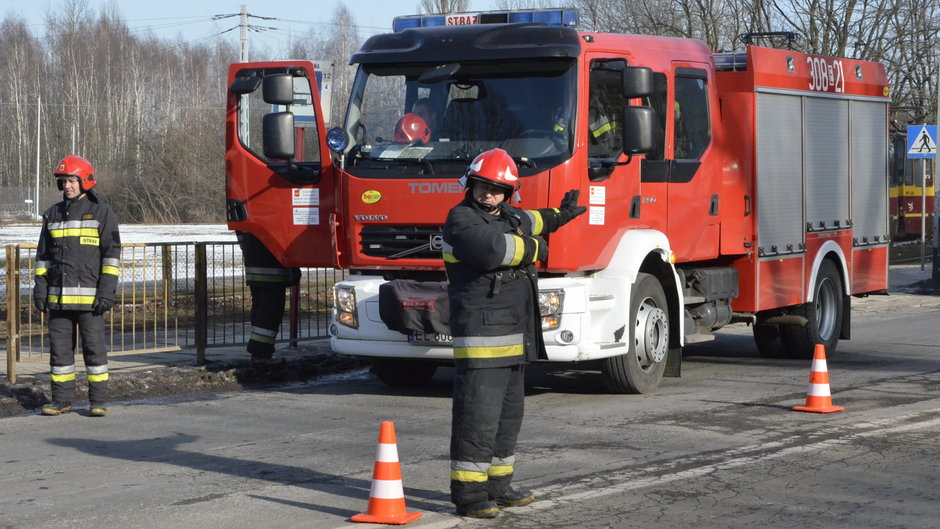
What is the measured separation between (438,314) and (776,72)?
4.83 metres

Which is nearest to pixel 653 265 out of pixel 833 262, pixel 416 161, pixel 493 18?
pixel 416 161

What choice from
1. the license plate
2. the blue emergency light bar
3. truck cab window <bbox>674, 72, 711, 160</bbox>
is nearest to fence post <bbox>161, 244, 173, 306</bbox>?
the blue emergency light bar

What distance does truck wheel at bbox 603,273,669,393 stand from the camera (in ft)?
35.3

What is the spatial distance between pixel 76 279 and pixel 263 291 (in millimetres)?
2524

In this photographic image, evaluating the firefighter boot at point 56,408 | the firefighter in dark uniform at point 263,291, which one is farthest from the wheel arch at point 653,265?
the firefighter boot at point 56,408

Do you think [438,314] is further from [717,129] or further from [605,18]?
[605,18]

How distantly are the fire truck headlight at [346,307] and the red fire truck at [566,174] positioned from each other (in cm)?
2

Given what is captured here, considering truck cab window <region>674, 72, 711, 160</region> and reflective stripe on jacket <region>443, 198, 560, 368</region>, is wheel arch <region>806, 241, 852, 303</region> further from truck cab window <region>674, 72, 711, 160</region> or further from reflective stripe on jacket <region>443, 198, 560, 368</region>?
reflective stripe on jacket <region>443, 198, 560, 368</region>

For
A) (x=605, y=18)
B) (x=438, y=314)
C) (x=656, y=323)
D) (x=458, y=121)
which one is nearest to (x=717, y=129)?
(x=656, y=323)

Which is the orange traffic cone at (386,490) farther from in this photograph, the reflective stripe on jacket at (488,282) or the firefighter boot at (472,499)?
the reflective stripe on jacket at (488,282)

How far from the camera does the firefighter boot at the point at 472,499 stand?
6.43 metres

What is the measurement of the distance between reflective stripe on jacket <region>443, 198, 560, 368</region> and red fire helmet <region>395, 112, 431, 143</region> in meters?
3.94

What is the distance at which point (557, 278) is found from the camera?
10.2m

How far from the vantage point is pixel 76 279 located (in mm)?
10078
